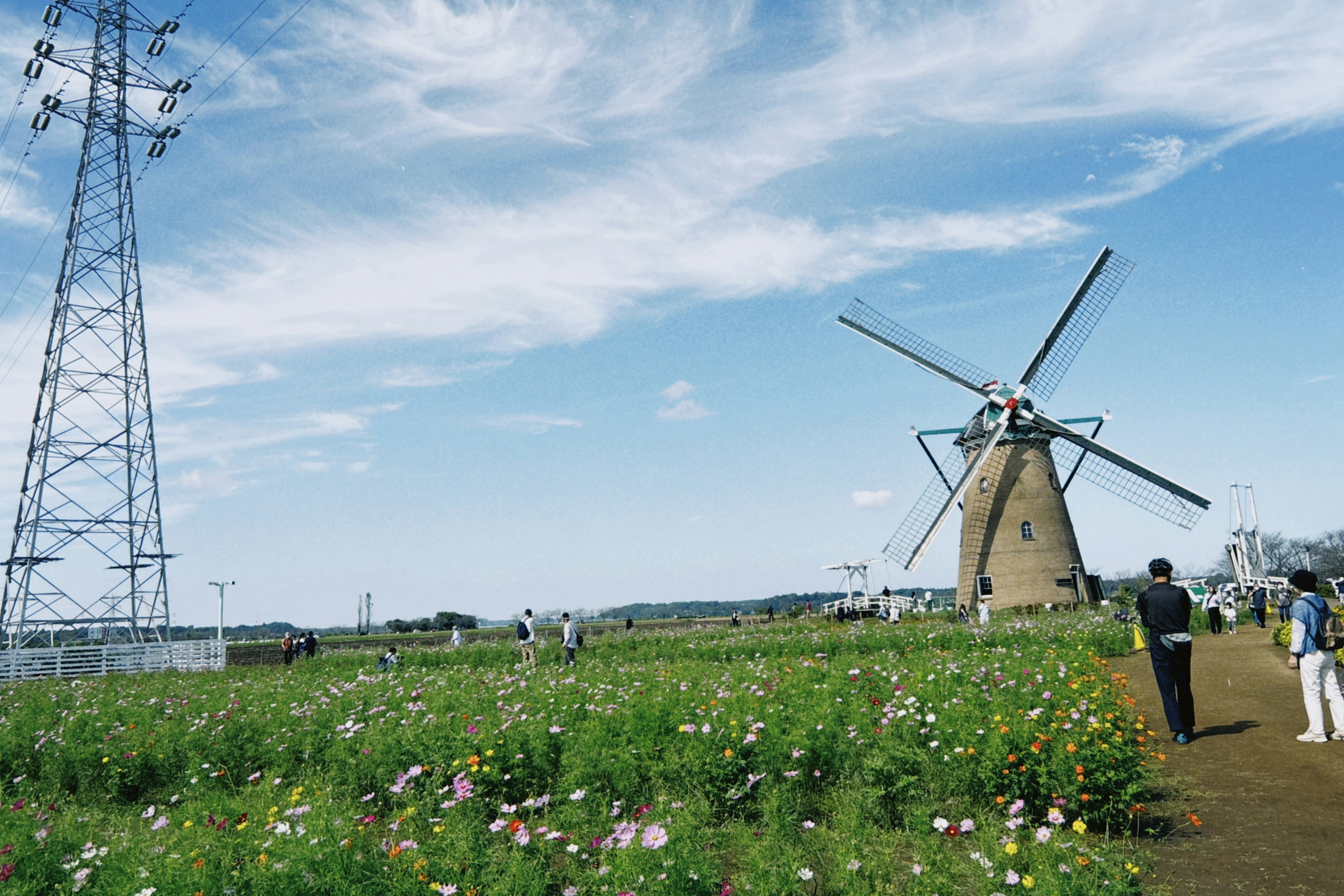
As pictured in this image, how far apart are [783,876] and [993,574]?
27802mm

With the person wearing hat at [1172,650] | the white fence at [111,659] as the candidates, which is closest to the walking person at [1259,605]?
the person wearing hat at [1172,650]

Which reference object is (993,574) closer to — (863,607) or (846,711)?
(863,607)

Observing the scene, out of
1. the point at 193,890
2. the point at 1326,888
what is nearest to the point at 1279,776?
the point at 1326,888

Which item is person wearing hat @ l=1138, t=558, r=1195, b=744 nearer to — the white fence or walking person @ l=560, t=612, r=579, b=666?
walking person @ l=560, t=612, r=579, b=666

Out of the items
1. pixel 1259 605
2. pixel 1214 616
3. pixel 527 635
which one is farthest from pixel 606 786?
pixel 1259 605

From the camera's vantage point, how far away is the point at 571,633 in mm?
20344

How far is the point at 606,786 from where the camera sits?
7012 millimetres

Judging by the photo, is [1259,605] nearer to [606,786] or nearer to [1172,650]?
[1172,650]

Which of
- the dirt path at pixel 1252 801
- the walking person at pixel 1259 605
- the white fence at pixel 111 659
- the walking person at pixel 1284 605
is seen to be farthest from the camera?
the white fence at pixel 111 659

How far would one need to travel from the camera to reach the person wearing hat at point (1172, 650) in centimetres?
880

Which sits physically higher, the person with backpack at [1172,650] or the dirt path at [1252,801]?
the person with backpack at [1172,650]

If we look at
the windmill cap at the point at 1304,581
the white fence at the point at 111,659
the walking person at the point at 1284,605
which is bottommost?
the white fence at the point at 111,659

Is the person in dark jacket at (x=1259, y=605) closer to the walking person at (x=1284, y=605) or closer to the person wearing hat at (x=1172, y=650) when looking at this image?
the walking person at (x=1284, y=605)

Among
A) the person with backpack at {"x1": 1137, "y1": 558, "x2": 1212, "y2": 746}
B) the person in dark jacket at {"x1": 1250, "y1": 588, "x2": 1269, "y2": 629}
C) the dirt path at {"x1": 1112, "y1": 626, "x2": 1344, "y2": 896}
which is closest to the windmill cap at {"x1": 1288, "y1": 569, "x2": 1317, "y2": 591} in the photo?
the person with backpack at {"x1": 1137, "y1": 558, "x2": 1212, "y2": 746}
